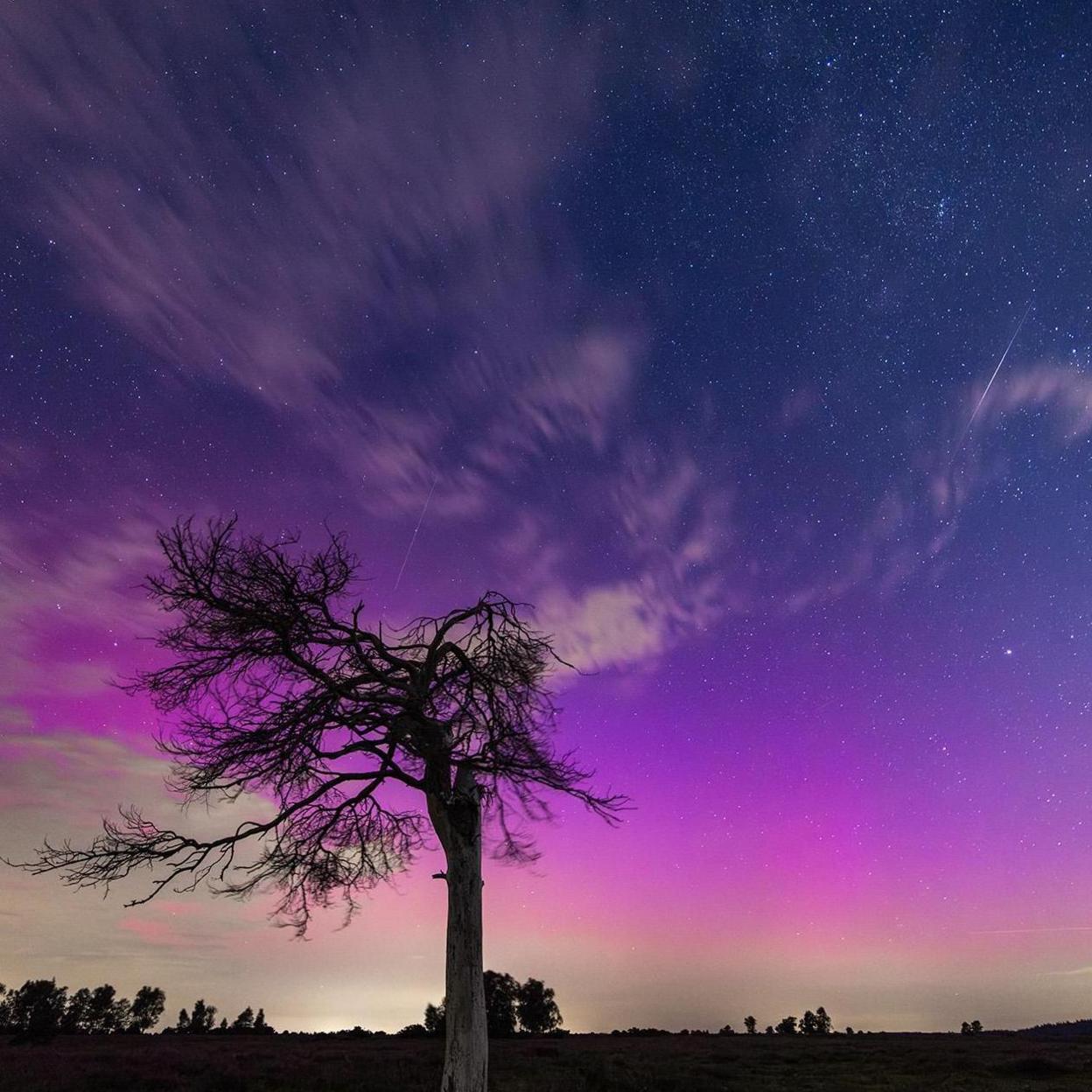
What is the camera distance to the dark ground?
22.1 metres

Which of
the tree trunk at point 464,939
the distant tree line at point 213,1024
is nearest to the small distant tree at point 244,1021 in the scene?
the distant tree line at point 213,1024

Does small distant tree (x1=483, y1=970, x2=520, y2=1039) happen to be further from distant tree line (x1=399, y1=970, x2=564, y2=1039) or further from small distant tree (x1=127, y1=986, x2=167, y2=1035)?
small distant tree (x1=127, y1=986, x2=167, y2=1035)

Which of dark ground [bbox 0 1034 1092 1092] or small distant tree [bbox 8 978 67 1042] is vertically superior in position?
small distant tree [bbox 8 978 67 1042]

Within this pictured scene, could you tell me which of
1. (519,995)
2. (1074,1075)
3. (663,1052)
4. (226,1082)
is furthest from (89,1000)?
(1074,1075)

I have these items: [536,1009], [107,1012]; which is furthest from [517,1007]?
[107,1012]

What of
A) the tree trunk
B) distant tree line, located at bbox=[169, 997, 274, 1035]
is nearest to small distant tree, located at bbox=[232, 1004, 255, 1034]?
distant tree line, located at bbox=[169, 997, 274, 1035]

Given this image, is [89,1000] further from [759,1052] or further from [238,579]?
[238,579]

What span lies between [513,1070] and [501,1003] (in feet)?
140

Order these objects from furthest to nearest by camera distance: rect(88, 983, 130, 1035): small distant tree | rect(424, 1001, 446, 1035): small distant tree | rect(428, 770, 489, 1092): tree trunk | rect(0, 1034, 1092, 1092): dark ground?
rect(88, 983, 130, 1035): small distant tree, rect(424, 1001, 446, 1035): small distant tree, rect(0, 1034, 1092, 1092): dark ground, rect(428, 770, 489, 1092): tree trunk

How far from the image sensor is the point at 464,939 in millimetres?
11570

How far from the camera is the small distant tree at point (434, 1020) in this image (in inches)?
2041

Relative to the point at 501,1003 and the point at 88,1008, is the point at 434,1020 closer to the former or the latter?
the point at 501,1003

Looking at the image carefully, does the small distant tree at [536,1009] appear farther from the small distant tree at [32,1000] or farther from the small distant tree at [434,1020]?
the small distant tree at [32,1000]

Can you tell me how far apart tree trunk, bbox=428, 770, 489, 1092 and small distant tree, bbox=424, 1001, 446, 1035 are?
Result: 4694cm
